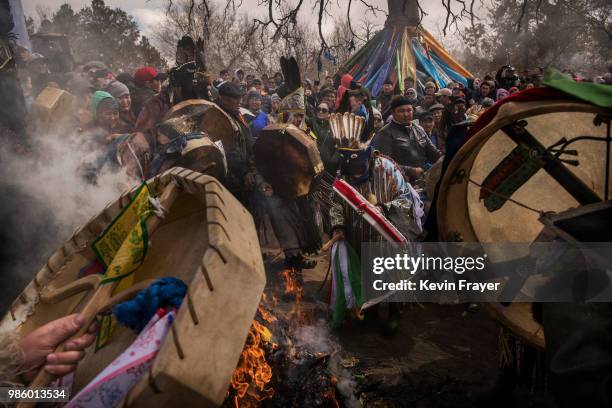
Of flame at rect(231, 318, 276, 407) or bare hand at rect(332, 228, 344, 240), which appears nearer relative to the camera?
flame at rect(231, 318, 276, 407)

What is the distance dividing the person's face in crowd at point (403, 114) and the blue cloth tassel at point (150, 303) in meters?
5.33

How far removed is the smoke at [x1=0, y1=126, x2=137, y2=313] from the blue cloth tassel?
1817 millimetres

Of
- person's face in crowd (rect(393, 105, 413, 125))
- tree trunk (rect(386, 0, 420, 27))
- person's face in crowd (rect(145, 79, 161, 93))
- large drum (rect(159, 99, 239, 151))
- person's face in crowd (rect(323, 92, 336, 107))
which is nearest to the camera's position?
large drum (rect(159, 99, 239, 151))

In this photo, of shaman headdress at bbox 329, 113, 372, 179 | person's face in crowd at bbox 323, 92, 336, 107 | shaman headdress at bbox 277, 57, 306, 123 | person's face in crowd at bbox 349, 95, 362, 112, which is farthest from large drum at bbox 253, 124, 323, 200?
person's face in crowd at bbox 323, 92, 336, 107

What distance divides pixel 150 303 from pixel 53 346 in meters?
0.53

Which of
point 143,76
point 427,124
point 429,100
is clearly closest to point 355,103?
point 427,124

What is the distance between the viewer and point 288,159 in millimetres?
4809

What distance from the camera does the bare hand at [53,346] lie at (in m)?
1.36

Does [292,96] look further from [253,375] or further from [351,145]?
[253,375]

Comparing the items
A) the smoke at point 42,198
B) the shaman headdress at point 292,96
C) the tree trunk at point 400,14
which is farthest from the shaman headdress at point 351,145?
the tree trunk at point 400,14

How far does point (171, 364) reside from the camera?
920mm

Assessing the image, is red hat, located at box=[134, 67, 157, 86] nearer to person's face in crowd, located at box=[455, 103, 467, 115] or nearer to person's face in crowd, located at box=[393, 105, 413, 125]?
person's face in crowd, located at box=[393, 105, 413, 125]

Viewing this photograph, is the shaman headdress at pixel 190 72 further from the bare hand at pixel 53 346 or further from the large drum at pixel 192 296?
the bare hand at pixel 53 346

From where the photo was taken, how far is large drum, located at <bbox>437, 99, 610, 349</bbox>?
1817mm
